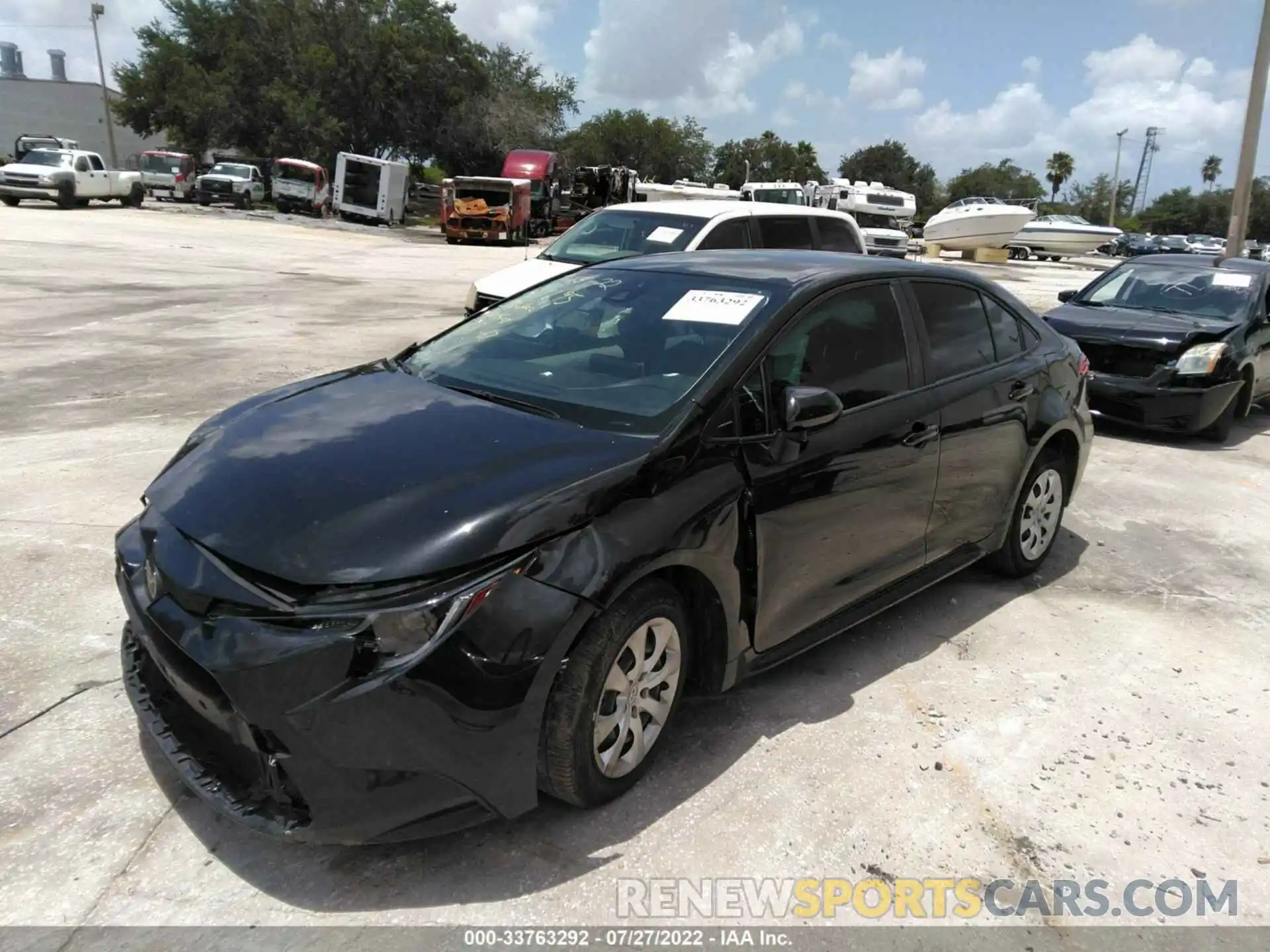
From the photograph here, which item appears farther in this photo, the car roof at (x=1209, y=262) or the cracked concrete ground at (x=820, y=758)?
the car roof at (x=1209, y=262)

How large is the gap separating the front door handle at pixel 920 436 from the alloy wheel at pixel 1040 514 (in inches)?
46.9

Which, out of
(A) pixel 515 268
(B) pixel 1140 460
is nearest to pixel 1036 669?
(B) pixel 1140 460

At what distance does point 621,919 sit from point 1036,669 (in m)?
2.41

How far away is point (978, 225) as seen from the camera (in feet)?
113

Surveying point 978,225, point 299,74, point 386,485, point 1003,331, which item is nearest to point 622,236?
point 1003,331

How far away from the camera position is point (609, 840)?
2.78 metres

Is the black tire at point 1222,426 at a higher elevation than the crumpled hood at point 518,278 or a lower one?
lower

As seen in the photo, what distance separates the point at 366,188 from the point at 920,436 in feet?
121

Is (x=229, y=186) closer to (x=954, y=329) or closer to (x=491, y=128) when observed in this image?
(x=491, y=128)

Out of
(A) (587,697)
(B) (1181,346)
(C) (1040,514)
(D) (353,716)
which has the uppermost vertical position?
(B) (1181,346)

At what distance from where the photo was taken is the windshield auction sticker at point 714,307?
3.45 meters

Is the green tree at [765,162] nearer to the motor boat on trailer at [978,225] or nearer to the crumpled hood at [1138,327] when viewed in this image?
the motor boat on trailer at [978,225]

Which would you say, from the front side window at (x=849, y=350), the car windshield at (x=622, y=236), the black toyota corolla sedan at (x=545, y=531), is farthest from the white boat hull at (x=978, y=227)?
the front side window at (x=849, y=350)

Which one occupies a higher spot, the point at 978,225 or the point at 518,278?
the point at 978,225
